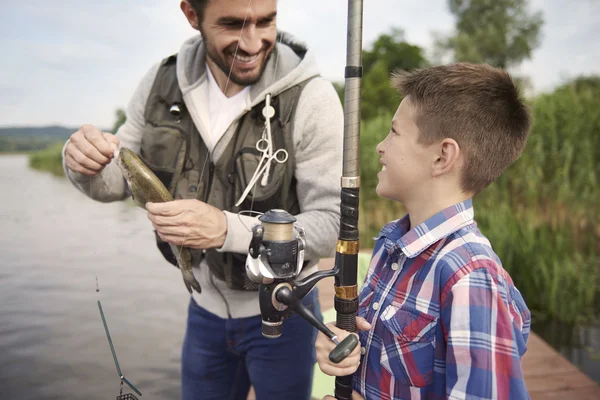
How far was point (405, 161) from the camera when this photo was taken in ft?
4.42

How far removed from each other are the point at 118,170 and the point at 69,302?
73cm

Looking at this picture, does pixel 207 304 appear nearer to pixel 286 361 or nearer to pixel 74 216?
pixel 286 361

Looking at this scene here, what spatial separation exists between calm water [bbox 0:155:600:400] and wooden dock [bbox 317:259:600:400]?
100cm

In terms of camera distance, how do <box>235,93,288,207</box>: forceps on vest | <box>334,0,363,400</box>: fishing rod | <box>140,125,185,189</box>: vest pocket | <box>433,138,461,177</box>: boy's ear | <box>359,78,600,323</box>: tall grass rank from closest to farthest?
<box>334,0,363,400</box>: fishing rod < <box>433,138,461,177</box>: boy's ear < <box>235,93,288,207</box>: forceps on vest < <box>140,125,185,189</box>: vest pocket < <box>359,78,600,323</box>: tall grass

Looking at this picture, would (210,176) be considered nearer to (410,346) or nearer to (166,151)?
(166,151)

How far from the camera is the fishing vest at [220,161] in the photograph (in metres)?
1.69

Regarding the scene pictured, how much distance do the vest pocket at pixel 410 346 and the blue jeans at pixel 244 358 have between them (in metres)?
0.48

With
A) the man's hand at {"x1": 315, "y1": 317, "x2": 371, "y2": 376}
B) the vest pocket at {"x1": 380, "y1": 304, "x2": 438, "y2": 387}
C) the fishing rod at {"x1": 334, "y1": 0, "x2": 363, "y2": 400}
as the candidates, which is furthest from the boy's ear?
the man's hand at {"x1": 315, "y1": 317, "x2": 371, "y2": 376}

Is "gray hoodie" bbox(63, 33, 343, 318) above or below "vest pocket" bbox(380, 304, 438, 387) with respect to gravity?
above

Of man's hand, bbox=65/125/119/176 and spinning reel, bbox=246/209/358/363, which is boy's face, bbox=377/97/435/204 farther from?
man's hand, bbox=65/125/119/176

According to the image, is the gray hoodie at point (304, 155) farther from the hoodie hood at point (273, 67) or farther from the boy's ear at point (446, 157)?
the boy's ear at point (446, 157)

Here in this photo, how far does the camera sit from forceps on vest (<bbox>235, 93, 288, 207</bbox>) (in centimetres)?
165

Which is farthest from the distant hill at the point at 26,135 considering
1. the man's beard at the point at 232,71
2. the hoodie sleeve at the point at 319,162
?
the hoodie sleeve at the point at 319,162

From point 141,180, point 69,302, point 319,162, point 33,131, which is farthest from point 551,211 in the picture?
point 33,131
